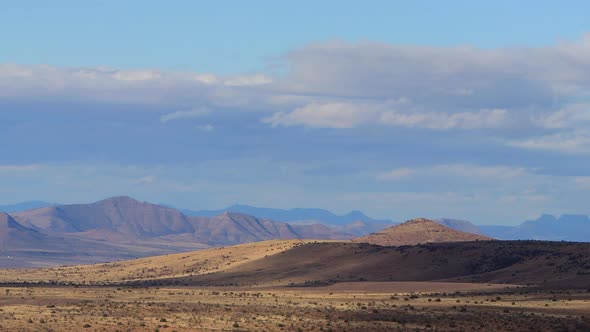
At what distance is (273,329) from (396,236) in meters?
129

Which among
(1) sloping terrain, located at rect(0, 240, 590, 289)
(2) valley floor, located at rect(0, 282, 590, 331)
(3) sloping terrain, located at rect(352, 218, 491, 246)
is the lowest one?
(2) valley floor, located at rect(0, 282, 590, 331)

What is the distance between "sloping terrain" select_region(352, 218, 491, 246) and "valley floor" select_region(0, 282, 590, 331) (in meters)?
86.3

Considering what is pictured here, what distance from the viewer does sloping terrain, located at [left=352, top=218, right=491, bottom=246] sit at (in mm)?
181375

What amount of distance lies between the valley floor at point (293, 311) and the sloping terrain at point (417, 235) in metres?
86.3

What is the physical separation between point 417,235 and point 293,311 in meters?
118

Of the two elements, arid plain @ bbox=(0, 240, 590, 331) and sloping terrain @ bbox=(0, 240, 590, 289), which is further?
sloping terrain @ bbox=(0, 240, 590, 289)

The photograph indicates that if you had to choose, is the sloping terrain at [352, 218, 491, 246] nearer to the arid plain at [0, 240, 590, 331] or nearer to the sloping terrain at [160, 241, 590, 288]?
the arid plain at [0, 240, 590, 331]

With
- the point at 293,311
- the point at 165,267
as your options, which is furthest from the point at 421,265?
the point at 293,311

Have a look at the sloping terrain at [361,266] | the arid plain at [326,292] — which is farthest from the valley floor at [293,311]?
the sloping terrain at [361,266]

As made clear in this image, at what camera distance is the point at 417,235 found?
186750 mm

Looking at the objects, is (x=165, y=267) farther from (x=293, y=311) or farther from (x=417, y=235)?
(x=293, y=311)

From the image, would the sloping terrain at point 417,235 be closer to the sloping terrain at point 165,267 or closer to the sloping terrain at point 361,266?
the sloping terrain at point 165,267

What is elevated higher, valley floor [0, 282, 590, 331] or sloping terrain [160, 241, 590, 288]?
sloping terrain [160, 241, 590, 288]

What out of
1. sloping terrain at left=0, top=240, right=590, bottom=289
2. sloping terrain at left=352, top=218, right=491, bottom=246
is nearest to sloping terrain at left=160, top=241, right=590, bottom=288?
sloping terrain at left=0, top=240, right=590, bottom=289
